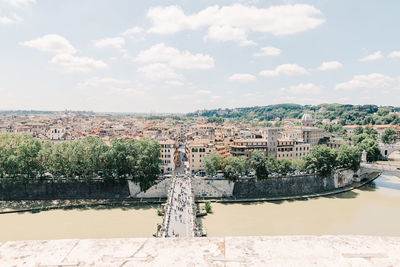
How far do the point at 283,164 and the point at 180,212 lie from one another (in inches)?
412

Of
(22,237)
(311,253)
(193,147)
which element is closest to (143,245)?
(311,253)

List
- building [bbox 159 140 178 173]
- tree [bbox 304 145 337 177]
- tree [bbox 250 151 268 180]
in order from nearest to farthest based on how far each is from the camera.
→ tree [bbox 250 151 268 180], tree [bbox 304 145 337 177], building [bbox 159 140 178 173]

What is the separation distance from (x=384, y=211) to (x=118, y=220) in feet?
55.7

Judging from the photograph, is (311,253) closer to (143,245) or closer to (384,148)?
(143,245)

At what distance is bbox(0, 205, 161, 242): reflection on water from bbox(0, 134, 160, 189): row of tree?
3.07 m

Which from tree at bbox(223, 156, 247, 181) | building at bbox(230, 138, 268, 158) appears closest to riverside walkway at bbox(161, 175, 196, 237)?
tree at bbox(223, 156, 247, 181)

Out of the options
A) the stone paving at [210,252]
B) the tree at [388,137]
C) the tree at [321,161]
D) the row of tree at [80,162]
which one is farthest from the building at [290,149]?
the stone paving at [210,252]

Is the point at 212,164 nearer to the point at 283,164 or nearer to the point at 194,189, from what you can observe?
the point at 194,189

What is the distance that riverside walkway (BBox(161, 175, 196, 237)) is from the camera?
489 inches

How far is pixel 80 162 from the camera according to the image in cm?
1984

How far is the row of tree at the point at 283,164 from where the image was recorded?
68.3 feet

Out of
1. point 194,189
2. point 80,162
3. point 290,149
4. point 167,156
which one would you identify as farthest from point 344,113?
point 80,162

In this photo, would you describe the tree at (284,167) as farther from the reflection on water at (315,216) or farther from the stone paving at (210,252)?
the stone paving at (210,252)

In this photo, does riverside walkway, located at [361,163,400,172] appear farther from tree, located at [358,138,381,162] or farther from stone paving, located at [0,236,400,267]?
stone paving, located at [0,236,400,267]
